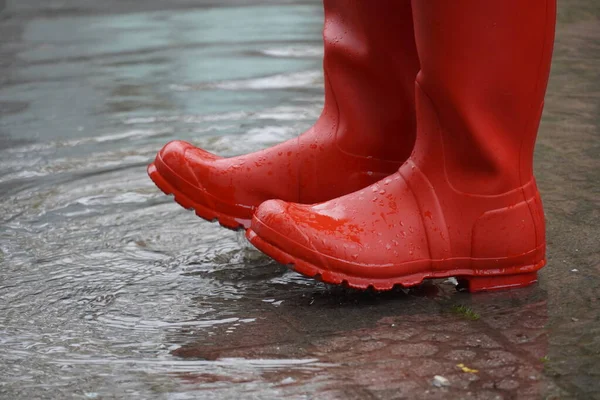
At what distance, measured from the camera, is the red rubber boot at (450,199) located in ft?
5.39

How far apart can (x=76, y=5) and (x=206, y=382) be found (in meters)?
5.29

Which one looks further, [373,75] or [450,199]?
[373,75]

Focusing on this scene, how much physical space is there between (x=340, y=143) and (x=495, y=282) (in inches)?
16.5

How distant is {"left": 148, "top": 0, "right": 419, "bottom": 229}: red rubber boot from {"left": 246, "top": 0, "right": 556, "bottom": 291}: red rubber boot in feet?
0.66

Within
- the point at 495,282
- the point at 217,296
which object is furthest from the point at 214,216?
the point at 495,282

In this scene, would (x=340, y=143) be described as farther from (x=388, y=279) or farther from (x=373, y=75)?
(x=388, y=279)

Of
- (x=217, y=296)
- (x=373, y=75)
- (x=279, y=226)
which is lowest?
(x=217, y=296)

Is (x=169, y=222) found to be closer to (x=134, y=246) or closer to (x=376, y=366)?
(x=134, y=246)

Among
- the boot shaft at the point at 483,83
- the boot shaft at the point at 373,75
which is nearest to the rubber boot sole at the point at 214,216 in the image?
the boot shaft at the point at 373,75

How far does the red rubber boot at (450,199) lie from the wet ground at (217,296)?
68 millimetres

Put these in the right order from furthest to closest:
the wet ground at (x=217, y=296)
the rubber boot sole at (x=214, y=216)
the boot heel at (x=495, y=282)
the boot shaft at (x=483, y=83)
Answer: the rubber boot sole at (x=214, y=216), the boot heel at (x=495, y=282), the boot shaft at (x=483, y=83), the wet ground at (x=217, y=296)

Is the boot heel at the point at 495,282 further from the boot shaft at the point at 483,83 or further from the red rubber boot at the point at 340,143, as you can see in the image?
the red rubber boot at the point at 340,143

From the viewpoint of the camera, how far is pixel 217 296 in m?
1.79

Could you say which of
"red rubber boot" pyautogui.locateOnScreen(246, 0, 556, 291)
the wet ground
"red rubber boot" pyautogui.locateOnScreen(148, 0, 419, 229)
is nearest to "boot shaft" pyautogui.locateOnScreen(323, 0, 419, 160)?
"red rubber boot" pyautogui.locateOnScreen(148, 0, 419, 229)
